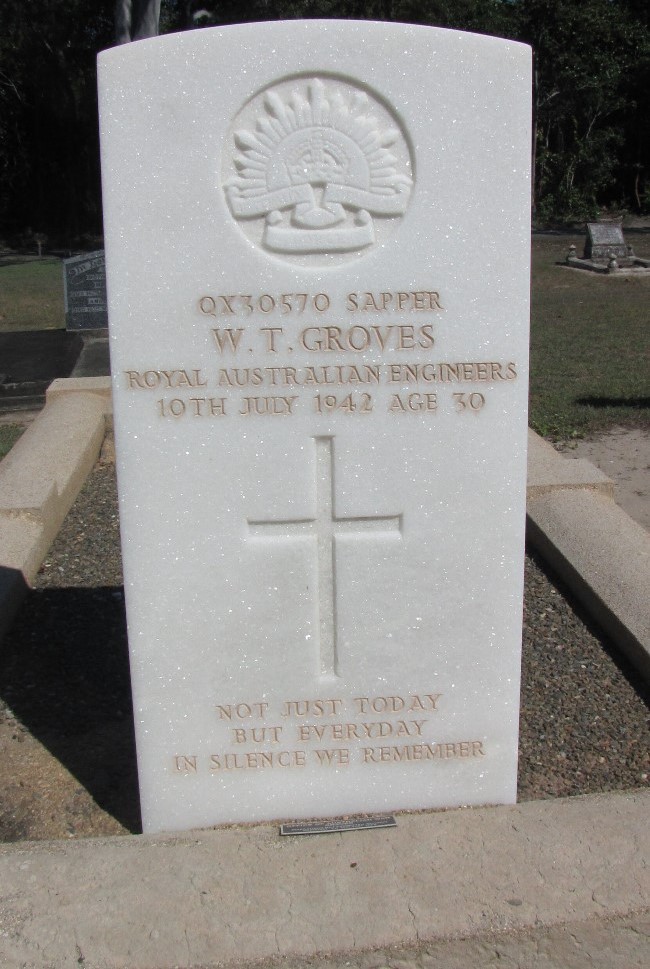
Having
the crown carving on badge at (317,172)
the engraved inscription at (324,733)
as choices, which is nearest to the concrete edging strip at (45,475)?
the engraved inscription at (324,733)

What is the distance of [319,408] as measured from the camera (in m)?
2.47

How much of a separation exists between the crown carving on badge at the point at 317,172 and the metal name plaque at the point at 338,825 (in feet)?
4.92

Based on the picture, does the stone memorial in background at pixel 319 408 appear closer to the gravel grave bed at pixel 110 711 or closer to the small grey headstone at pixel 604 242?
the gravel grave bed at pixel 110 711

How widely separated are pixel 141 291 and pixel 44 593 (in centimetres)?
238

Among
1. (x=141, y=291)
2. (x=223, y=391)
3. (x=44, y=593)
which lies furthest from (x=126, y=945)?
(x=44, y=593)

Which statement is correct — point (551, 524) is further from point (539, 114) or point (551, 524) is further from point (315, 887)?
point (539, 114)

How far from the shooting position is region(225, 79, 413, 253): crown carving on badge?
7.61 ft

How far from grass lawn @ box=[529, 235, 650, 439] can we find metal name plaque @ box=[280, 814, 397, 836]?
5042 mm

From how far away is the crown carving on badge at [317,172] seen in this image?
2318 millimetres

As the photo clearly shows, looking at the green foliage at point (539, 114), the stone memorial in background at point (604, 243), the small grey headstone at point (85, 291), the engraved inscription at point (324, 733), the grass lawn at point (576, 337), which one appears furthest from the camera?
the green foliage at point (539, 114)

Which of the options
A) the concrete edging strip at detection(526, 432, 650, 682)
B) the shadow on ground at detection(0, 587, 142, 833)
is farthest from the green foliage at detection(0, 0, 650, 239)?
the shadow on ground at detection(0, 587, 142, 833)

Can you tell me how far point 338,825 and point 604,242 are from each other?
63.7 feet

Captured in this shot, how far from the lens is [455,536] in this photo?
8.50 ft

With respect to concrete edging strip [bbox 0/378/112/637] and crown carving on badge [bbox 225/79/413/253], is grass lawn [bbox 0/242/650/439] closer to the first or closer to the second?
concrete edging strip [bbox 0/378/112/637]
